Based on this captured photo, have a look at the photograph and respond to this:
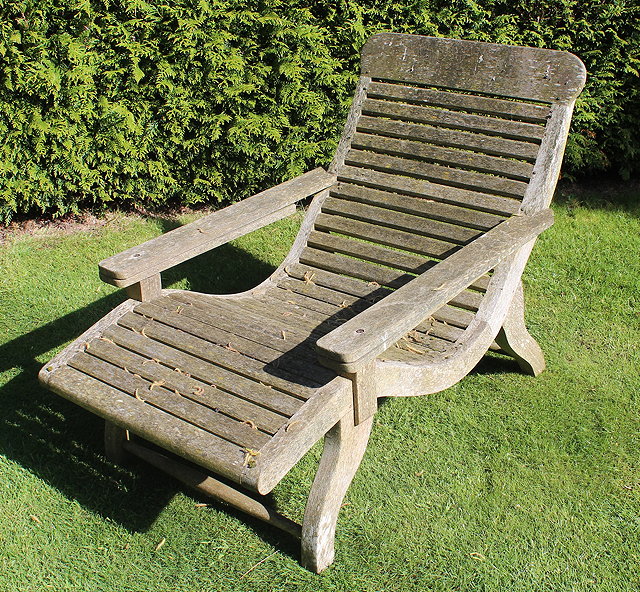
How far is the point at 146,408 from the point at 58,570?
0.70 m

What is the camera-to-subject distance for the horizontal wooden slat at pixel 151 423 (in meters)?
2.22

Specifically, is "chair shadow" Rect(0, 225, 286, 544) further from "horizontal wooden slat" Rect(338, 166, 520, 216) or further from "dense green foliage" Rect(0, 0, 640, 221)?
"horizontal wooden slat" Rect(338, 166, 520, 216)

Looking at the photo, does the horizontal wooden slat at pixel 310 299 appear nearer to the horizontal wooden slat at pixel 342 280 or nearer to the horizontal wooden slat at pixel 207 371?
the horizontal wooden slat at pixel 342 280

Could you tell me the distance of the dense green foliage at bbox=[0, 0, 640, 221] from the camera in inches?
178

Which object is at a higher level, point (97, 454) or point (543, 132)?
point (543, 132)

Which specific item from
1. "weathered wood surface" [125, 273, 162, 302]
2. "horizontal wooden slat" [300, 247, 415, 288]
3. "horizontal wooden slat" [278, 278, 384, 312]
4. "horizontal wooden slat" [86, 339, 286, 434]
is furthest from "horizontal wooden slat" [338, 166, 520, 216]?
"horizontal wooden slat" [86, 339, 286, 434]

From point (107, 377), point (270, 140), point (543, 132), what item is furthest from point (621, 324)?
point (107, 377)

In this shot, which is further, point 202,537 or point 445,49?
point 445,49

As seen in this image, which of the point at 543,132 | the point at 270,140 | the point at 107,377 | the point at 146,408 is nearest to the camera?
the point at 146,408

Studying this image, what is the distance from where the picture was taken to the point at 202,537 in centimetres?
277

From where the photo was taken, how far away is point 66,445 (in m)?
3.20

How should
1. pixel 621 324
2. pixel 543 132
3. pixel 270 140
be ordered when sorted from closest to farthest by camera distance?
1. pixel 543 132
2. pixel 621 324
3. pixel 270 140

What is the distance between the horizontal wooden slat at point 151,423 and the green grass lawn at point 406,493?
56cm

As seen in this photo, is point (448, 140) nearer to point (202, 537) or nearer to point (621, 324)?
point (621, 324)
